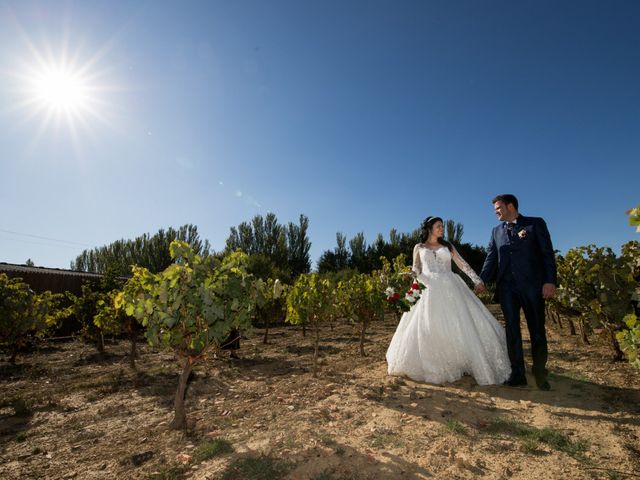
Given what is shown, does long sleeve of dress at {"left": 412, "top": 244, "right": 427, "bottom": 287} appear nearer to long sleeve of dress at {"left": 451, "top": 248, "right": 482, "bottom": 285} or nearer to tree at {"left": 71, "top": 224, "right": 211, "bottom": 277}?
long sleeve of dress at {"left": 451, "top": 248, "right": 482, "bottom": 285}

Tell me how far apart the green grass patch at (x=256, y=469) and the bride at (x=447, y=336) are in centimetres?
296

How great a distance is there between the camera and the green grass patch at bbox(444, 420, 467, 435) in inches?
133

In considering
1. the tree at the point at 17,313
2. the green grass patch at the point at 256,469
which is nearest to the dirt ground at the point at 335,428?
the green grass patch at the point at 256,469

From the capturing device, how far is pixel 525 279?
448cm

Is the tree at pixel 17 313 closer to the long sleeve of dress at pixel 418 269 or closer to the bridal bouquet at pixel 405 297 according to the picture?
the bridal bouquet at pixel 405 297

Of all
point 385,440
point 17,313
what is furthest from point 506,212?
point 17,313

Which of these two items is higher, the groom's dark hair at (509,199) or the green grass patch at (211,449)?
the groom's dark hair at (509,199)

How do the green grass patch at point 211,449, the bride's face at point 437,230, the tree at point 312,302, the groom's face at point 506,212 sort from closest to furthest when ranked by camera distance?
the green grass patch at point 211,449 → the groom's face at point 506,212 → the bride's face at point 437,230 → the tree at point 312,302

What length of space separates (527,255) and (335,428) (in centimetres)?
346

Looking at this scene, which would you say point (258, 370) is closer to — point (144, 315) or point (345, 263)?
point (144, 315)

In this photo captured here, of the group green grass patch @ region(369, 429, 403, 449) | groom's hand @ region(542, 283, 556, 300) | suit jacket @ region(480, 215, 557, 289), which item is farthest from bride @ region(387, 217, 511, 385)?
green grass patch @ region(369, 429, 403, 449)

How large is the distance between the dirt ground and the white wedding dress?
24 centimetres

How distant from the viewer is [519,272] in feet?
14.9

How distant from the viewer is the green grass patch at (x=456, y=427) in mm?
3375
